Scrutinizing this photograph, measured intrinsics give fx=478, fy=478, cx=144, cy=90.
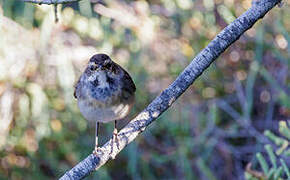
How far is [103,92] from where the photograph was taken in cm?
320

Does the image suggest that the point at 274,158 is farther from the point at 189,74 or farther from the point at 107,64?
the point at 107,64

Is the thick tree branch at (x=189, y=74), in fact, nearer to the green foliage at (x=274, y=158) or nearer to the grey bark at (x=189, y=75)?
the grey bark at (x=189, y=75)

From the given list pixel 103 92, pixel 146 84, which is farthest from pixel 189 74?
pixel 146 84

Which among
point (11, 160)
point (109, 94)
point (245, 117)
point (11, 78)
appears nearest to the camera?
point (109, 94)

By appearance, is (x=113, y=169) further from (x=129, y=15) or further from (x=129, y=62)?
(x=129, y=15)

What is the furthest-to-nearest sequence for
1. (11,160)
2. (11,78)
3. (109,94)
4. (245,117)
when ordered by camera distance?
(11,160) → (11,78) → (245,117) → (109,94)

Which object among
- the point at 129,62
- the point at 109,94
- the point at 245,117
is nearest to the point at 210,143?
the point at 245,117

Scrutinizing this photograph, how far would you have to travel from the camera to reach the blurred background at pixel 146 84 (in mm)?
5246

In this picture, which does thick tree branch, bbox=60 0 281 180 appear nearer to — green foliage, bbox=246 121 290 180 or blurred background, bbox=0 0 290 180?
green foliage, bbox=246 121 290 180

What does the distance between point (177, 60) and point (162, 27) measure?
1.55 ft

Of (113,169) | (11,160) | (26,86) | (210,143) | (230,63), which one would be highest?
(230,63)

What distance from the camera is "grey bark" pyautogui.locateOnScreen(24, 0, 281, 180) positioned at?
7.88 ft

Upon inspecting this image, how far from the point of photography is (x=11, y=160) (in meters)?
5.69

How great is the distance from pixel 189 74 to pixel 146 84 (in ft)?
10.4
